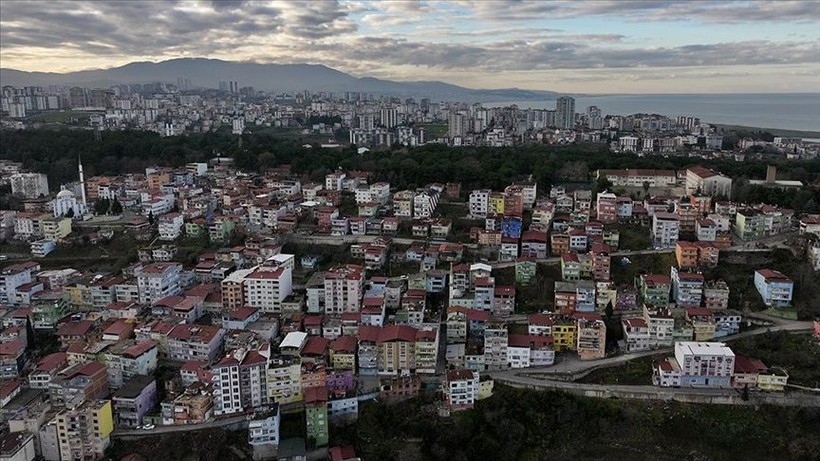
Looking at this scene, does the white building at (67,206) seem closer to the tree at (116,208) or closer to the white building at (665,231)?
the tree at (116,208)

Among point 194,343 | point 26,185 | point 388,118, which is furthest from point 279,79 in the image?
point 194,343

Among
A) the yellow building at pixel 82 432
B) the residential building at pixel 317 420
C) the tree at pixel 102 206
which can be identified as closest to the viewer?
the yellow building at pixel 82 432

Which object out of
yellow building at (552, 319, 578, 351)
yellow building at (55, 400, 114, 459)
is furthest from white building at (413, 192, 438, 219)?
yellow building at (55, 400, 114, 459)

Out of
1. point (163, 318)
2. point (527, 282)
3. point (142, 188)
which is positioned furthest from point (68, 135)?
point (527, 282)

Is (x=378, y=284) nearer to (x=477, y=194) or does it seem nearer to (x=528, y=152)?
(x=477, y=194)

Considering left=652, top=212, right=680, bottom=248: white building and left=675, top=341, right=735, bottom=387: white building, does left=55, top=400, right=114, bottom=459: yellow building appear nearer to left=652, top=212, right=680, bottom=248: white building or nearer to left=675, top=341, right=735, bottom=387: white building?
left=675, top=341, right=735, bottom=387: white building

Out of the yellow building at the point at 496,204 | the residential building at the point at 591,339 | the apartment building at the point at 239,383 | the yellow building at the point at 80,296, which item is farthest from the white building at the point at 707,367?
the yellow building at the point at 80,296

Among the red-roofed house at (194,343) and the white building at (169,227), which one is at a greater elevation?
the white building at (169,227)
